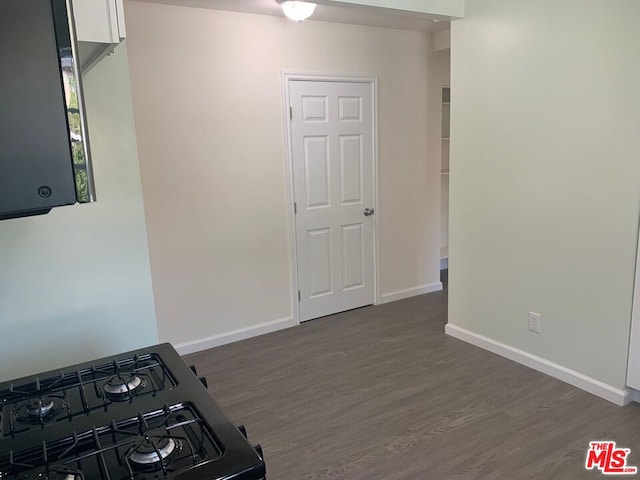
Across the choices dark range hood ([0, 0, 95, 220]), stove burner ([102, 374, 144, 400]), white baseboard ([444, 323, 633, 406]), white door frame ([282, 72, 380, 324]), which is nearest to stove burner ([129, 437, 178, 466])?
stove burner ([102, 374, 144, 400])

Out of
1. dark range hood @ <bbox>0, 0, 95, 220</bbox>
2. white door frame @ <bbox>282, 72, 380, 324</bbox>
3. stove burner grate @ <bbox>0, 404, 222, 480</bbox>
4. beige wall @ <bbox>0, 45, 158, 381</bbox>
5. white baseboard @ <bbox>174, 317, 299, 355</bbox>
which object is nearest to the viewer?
dark range hood @ <bbox>0, 0, 95, 220</bbox>

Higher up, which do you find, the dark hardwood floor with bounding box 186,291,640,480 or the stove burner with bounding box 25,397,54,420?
the stove burner with bounding box 25,397,54,420

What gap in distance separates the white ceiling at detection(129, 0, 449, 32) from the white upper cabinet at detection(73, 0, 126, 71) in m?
2.28

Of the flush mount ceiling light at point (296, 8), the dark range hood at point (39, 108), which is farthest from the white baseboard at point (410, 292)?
the dark range hood at point (39, 108)

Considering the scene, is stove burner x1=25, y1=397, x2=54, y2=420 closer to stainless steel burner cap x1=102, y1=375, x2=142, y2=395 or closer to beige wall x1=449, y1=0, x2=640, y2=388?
stainless steel burner cap x1=102, y1=375, x2=142, y2=395

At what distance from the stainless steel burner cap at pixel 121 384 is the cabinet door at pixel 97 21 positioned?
81cm

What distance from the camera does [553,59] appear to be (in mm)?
2842

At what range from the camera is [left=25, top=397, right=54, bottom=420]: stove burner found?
1.11 m

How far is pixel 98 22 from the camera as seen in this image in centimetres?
100

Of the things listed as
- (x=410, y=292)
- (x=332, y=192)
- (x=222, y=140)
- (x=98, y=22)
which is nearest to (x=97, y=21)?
(x=98, y=22)

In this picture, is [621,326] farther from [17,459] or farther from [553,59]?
[17,459]

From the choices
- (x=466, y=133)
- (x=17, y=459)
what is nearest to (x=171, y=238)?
(x=466, y=133)

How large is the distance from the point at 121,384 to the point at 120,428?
0.18 m

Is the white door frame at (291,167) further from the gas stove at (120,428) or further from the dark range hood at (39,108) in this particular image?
the dark range hood at (39,108)
